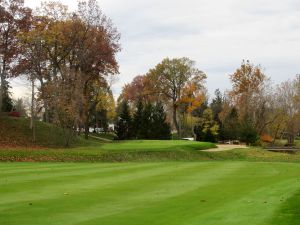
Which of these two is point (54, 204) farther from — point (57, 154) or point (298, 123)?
point (298, 123)

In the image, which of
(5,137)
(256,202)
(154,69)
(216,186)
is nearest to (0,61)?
(5,137)

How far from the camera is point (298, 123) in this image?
83.4 m

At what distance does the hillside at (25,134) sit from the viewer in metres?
50.1

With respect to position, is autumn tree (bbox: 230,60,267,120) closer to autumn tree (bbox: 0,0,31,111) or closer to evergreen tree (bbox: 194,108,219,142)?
evergreen tree (bbox: 194,108,219,142)

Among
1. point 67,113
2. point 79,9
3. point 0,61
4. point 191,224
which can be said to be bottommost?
point 191,224

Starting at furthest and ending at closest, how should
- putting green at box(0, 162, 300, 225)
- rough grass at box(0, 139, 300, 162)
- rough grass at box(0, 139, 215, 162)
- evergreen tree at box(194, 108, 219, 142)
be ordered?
evergreen tree at box(194, 108, 219, 142) < rough grass at box(0, 139, 300, 162) < rough grass at box(0, 139, 215, 162) < putting green at box(0, 162, 300, 225)

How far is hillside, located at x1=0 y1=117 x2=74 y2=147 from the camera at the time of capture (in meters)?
50.1

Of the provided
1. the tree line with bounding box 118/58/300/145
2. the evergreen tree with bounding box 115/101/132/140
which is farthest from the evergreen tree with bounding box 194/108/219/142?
the evergreen tree with bounding box 115/101/132/140

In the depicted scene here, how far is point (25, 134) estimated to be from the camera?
5375 cm

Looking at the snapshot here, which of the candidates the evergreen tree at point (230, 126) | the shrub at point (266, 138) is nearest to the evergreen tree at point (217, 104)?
the evergreen tree at point (230, 126)

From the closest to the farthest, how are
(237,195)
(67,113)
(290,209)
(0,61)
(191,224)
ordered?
(191,224), (290,209), (237,195), (67,113), (0,61)

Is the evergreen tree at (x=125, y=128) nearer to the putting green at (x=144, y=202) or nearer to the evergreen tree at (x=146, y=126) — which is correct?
the evergreen tree at (x=146, y=126)

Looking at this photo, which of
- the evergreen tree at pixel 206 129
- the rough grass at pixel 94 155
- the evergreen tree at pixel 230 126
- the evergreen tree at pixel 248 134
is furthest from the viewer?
the evergreen tree at pixel 206 129

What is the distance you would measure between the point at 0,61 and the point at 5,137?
11427 mm
